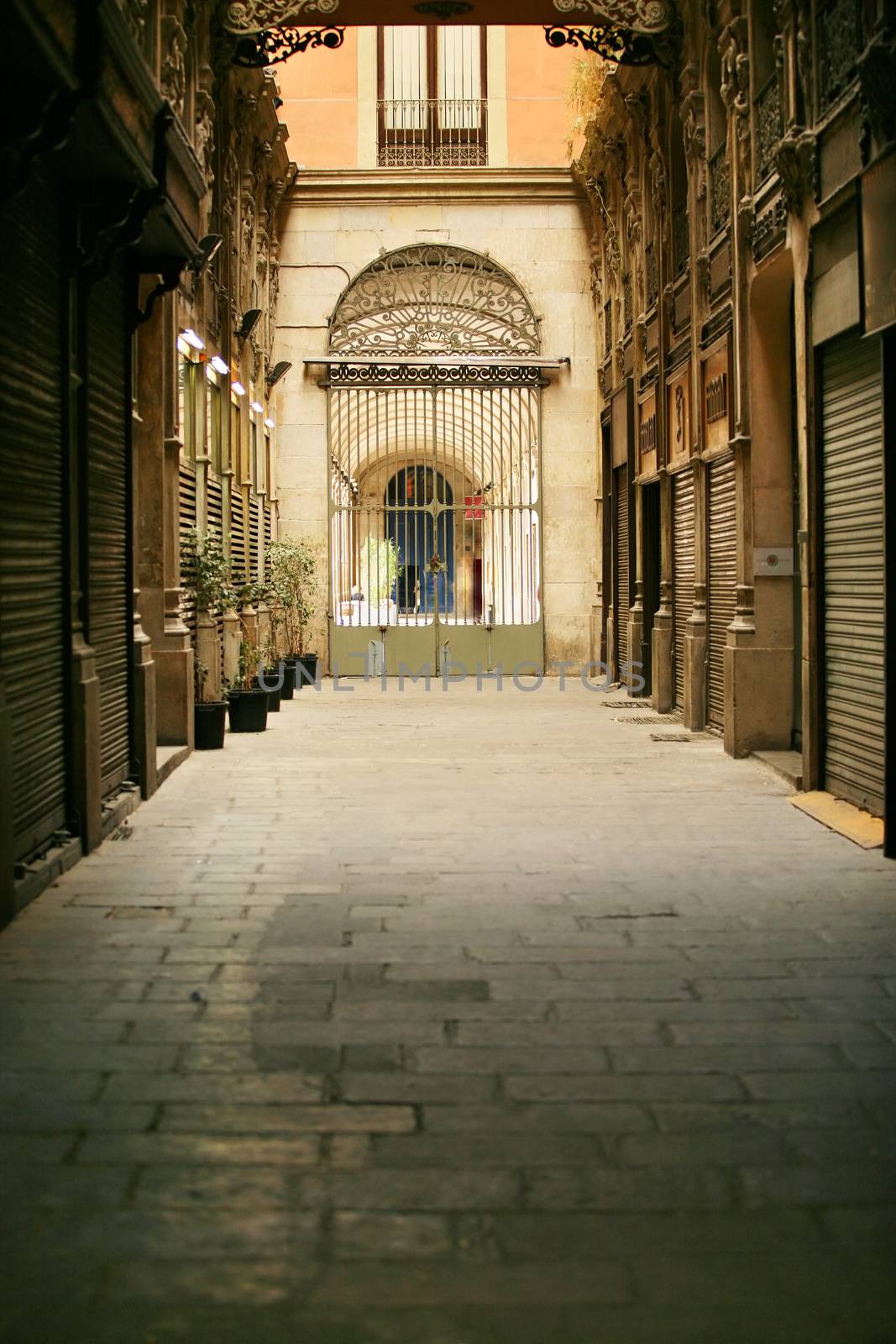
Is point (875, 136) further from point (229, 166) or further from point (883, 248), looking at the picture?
point (229, 166)

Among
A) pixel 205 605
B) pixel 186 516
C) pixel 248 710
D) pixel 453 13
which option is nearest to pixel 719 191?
pixel 453 13

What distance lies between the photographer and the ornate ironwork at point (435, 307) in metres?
20.7

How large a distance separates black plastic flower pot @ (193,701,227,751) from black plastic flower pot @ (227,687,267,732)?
47.8 inches

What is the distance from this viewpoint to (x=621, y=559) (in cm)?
1852

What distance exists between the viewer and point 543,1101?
12.6 feet

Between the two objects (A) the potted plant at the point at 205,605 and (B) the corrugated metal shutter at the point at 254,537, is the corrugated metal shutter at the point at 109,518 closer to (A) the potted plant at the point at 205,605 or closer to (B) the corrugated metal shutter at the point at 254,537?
(A) the potted plant at the point at 205,605

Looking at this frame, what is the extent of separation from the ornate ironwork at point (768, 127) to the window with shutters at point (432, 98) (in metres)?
10.6

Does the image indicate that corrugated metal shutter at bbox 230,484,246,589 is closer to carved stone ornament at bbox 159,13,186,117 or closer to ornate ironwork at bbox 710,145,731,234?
carved stone ornament at bbox 159,13,186,117

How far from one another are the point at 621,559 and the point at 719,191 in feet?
21.8

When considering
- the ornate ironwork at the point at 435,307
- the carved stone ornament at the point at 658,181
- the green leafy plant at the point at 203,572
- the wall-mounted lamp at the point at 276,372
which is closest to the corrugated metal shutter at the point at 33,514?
the green leafy plant at the point at 203,572

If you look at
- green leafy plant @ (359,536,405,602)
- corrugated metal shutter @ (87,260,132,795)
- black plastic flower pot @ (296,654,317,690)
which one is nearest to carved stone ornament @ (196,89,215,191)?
corrugated metal shutter @ (87,260,132,795)

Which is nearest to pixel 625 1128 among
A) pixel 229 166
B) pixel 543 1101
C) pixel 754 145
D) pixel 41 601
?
pixel 543 1101

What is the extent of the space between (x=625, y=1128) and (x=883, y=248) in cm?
537

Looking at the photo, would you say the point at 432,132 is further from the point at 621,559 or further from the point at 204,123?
the point at 204,123
